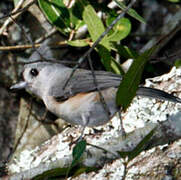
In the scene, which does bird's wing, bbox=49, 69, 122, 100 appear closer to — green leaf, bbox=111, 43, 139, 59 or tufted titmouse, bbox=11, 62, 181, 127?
tufted titmouse, bbox=11, 62, 181, 127

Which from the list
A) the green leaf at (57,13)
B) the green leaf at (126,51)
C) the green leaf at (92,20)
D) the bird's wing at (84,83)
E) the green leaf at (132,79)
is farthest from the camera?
the green leaf at (126,51)

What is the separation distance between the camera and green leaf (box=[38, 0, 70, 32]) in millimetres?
3676

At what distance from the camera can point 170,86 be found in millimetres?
3467

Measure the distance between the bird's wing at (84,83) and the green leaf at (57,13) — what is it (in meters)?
0.54

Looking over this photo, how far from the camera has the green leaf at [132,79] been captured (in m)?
2.43

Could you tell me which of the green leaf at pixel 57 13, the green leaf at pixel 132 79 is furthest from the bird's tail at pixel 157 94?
the green leaf at pixel 57 13

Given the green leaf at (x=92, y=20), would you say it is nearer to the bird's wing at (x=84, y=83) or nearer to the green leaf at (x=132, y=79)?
the bird's wing at (x=84, y=83)

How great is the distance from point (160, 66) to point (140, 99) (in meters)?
1.44

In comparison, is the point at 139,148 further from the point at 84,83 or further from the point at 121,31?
the point at 121,31

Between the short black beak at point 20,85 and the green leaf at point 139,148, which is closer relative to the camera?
the green leaf at point 139,148

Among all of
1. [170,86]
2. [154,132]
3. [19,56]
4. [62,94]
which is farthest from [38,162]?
[19,56]

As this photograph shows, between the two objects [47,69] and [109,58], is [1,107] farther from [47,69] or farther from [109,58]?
[109,58]

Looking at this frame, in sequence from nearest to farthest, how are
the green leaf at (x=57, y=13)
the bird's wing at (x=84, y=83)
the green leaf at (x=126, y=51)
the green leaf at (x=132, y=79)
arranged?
the green leaf at (x=132, y=79) → the bird's wing at (x=84, y=83) → the green leaf at (x=57, y=13) → the green leaf at (x=126, y=51)

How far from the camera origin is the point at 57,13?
3795mm
